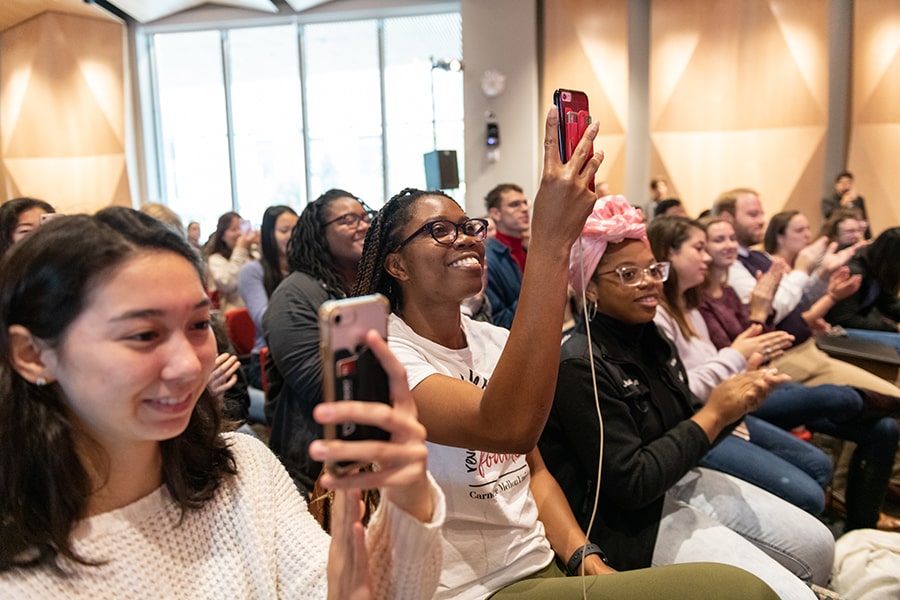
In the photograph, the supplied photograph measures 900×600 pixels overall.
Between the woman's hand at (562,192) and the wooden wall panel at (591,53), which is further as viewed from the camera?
the wooden wall panel at (591,53)

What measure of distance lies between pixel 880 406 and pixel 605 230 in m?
1.64

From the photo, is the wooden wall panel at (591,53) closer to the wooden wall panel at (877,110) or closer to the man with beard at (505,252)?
the wooden wall panel at (877,110)

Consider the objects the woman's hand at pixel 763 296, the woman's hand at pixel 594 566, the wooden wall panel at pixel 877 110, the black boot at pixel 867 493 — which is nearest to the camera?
the woman's hand at pixel 594 566

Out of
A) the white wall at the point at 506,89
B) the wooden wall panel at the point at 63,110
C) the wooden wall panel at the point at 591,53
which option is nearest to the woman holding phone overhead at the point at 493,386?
the white wall at the point at 506,89

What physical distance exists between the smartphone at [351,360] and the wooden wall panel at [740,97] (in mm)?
8028

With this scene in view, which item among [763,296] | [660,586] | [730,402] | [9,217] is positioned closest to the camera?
[660,586]

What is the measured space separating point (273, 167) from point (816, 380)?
26.7 ft

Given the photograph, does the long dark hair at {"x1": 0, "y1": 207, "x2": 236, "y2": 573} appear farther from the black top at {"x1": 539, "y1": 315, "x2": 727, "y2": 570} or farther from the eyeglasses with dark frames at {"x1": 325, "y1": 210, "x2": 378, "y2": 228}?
the eyeglasses with dark frames at {"x1": 325, "y1": 210, "x2": 378, "y2": 228}

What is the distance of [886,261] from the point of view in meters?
4.14

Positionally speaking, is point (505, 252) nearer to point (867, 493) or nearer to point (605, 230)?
point (605, 230)

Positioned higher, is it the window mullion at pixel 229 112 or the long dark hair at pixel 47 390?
the window mullion at pixel 229 112

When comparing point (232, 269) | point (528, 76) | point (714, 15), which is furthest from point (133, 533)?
point (714, 15)

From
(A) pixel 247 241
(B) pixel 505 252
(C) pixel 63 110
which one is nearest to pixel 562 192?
(B) pixel 505 252

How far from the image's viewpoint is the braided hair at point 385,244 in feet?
5.13
